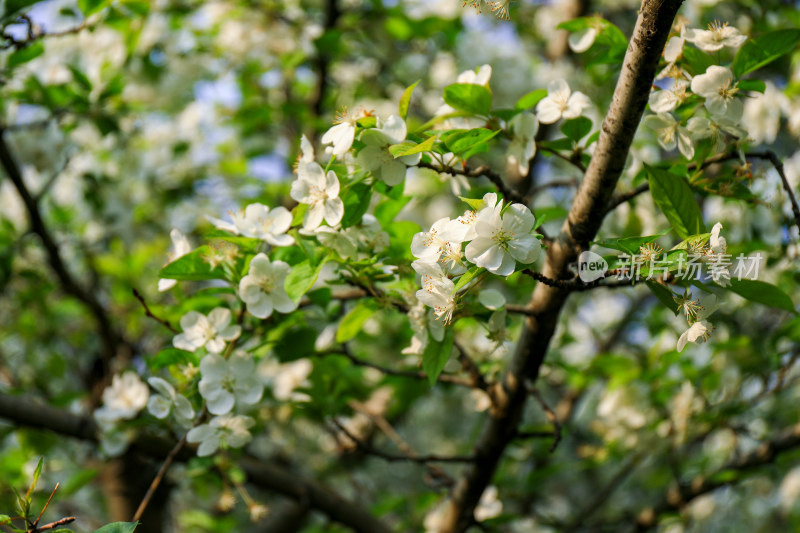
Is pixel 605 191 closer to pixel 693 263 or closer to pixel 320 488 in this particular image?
pixel 693 263

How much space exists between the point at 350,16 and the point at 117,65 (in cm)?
124

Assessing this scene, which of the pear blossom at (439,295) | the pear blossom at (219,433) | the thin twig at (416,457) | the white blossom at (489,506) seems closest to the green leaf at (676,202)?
the pear blossom at (439,295)

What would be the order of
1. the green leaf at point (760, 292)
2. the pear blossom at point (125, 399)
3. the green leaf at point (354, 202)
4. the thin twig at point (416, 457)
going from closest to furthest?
the green leaf at point (760, 292), the green leaf at point (354, 202), the thin twig at point (416, 457), the pear blossom at point (125, 399)

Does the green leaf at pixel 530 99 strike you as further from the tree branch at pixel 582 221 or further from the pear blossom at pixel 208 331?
the pear blossom at pixel 208 331

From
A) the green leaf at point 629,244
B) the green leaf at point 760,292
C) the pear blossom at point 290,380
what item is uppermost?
the green leaf at point 629,244

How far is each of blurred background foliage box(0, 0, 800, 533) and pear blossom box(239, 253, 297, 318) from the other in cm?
19

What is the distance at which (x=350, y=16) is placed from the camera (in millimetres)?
3457

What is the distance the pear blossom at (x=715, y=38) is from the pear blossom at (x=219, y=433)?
1.20m

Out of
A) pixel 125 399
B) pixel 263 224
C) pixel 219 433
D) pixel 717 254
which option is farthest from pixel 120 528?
pixel 717 254

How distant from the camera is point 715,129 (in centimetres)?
127

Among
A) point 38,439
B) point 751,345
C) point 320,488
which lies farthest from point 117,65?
point 751,345

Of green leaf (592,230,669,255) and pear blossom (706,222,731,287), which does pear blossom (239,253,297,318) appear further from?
pear blossom (706,222,731,287)

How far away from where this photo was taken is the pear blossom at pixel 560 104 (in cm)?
131

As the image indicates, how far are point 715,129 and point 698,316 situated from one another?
0.45 metres
